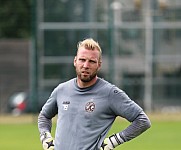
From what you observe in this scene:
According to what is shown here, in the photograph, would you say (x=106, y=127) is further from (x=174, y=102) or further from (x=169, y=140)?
(x=174, y=102)

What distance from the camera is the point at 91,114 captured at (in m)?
7.04

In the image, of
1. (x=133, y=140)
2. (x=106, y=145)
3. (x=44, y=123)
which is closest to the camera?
(x=106, y=145)

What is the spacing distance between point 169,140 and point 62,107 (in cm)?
1240

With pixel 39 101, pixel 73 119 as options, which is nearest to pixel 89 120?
pixel 73 119

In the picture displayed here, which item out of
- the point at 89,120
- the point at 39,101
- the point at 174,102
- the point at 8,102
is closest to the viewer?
the point at 89,120

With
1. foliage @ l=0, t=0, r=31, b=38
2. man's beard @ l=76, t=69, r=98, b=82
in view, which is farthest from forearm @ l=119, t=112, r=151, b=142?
foliage @ l=0, t=0, r=31, b=38

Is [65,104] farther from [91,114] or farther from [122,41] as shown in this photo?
[122,41]

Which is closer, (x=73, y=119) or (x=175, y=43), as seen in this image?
(x=73, y=119)

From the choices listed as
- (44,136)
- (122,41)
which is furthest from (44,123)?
(122,41)

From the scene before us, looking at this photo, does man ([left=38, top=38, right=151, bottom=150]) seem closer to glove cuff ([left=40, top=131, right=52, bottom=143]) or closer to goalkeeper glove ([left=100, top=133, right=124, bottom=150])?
goalkeeper glove ([left=100, top=133, right=124, bottom=150])

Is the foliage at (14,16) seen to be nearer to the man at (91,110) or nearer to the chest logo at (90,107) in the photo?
the man at (91,110)

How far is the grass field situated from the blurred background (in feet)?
12.6

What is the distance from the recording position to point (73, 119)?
7105 millimetres

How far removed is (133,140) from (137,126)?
12.0 meters
